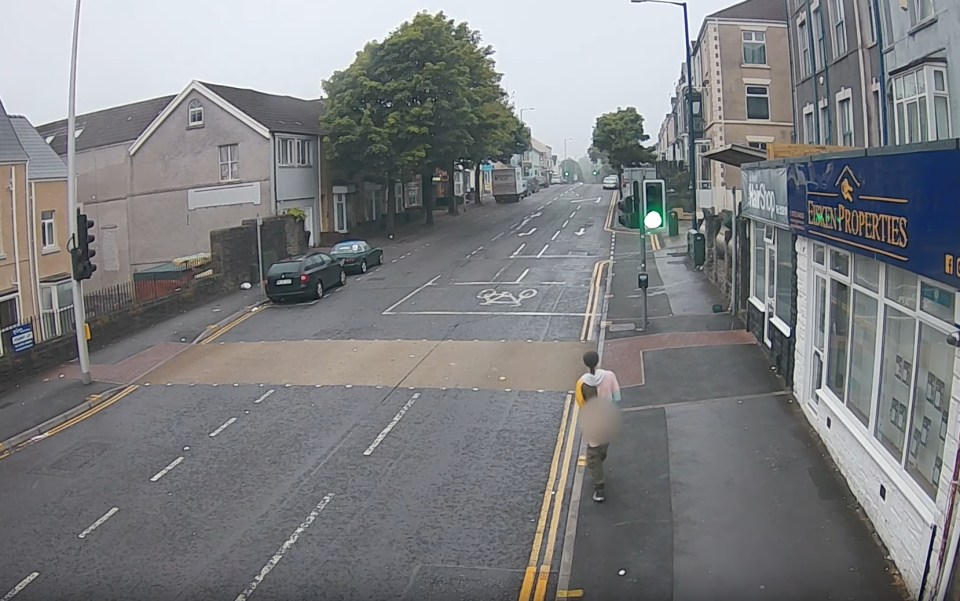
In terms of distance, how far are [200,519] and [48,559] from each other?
1669 millimetres

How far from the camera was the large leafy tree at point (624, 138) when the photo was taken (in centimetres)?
7831

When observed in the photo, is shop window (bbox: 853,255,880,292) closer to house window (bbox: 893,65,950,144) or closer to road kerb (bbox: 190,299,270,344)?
house window (bbox: 893,65,950,144)

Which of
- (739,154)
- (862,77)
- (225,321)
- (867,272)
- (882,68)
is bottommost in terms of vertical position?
(225,321)

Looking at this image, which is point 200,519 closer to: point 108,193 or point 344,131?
point 344,131

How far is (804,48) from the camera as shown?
24.0m

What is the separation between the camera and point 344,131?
44.0 m

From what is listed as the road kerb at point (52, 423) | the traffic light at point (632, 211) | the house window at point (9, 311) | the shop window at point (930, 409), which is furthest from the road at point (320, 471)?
the house window at point (9, 311)

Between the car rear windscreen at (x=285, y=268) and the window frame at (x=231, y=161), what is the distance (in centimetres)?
1554

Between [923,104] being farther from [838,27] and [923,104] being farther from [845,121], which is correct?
[838,27]

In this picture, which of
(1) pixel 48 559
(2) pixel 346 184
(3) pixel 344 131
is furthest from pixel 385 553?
(2) pixel 346 184

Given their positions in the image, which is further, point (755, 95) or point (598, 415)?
point (755, 95)

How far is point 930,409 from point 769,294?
352 inches

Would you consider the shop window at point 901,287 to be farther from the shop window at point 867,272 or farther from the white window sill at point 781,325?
the white window sill at point 781,325

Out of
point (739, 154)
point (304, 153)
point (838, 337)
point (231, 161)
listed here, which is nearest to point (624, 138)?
point (304, 153)
